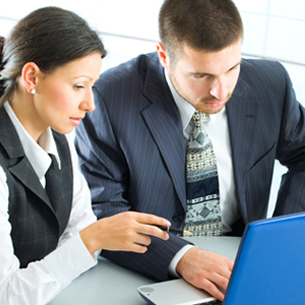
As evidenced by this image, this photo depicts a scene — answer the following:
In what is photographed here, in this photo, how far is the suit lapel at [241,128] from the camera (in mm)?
1655

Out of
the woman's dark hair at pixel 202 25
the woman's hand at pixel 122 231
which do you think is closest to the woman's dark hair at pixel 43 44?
the woman's dark hair at pixel 202 25

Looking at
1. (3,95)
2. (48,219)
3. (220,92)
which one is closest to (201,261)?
(48,219)

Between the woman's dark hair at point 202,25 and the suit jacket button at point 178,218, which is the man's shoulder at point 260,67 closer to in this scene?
the woman's dark hair at point 202,25

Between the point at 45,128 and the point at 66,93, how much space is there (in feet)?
0.57

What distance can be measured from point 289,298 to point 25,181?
758 millimetres

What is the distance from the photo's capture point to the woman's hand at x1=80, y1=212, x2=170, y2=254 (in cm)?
107

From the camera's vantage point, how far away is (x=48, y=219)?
130 centimetres

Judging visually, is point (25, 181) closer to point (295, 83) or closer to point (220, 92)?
point (220, 92)

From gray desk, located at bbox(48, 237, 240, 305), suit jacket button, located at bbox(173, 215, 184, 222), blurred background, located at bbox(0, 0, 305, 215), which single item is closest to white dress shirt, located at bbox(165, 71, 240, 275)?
suit jacket button, located at bbox(173, 215, 184, 222)

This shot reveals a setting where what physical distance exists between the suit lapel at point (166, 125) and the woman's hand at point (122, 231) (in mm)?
488

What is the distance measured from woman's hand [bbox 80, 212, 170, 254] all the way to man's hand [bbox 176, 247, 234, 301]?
0.17 metres

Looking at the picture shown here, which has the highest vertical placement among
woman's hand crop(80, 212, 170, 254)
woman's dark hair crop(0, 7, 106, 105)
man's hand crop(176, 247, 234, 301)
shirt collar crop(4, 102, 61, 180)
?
woman's dark hair crop(0, 7, 106, 105)

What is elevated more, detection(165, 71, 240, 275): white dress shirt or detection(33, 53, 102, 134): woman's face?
detection(33, 53, 102, 134): woman's face

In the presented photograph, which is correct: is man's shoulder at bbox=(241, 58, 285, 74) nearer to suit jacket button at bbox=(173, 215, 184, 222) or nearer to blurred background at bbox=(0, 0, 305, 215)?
suit jacket button at bbox=(173, 215, 184, 222)
